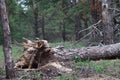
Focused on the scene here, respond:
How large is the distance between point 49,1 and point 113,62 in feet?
44.9

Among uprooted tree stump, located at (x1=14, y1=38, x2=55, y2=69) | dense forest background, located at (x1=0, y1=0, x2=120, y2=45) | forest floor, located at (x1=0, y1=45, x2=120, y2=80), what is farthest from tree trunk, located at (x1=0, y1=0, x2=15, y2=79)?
dense forest background, located at (x1=0, y1=0, x2=120, y2=45)

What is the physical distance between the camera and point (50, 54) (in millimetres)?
8188

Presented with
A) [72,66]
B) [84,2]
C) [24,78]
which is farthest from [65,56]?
[84,2]

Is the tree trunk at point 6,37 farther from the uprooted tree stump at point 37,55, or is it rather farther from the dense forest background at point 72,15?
the dense forest background at point 72,15

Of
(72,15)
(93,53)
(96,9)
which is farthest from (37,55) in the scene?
(72,15)

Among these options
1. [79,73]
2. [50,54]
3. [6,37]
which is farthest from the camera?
[50,54]

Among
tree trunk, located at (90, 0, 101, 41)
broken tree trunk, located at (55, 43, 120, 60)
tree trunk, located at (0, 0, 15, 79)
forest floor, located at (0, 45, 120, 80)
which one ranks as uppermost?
tree trunk, located at (90, 0, 101, 41)

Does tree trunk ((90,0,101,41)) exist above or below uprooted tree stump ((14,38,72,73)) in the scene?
above

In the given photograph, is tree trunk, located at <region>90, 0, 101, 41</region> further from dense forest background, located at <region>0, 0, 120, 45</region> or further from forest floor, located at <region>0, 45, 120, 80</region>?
forest floor, located at <region>0, 45, 120, 80</region>

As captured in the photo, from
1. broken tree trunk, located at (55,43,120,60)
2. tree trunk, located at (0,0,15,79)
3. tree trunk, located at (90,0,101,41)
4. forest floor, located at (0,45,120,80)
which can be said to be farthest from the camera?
tree trunk, located at (90,0,101,41)

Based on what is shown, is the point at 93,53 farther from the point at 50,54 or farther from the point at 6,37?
the point at 6,37

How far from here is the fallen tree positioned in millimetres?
8055

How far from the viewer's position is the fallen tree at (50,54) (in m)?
8.05

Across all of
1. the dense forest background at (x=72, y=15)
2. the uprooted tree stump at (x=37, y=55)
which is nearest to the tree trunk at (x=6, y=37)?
the uprooted tree stump at (x=37, y=55)
